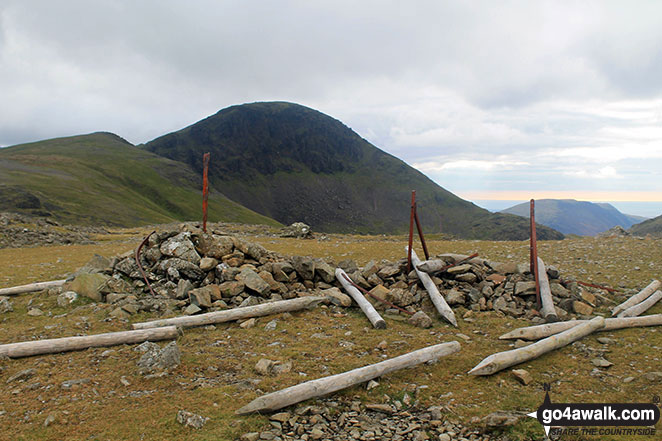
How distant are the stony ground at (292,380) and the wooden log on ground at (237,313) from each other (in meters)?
0.29

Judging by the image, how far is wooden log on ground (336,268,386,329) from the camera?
1052 cm

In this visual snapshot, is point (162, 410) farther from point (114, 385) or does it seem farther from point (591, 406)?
point (591, 406)

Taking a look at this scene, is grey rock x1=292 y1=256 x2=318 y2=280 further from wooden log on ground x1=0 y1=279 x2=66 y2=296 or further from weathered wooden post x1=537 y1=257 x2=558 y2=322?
wooden log on ground x1=0 y1=279 x2=66 y2=296

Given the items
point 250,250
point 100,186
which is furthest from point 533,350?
point 100,186

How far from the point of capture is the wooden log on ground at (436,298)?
10.9 metres

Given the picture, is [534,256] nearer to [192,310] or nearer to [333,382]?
[333,382]

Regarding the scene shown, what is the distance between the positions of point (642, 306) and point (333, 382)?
35.2ft

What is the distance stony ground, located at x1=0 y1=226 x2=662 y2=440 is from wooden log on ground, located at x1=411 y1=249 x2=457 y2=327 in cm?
33

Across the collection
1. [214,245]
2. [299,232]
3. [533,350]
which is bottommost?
[533,350]

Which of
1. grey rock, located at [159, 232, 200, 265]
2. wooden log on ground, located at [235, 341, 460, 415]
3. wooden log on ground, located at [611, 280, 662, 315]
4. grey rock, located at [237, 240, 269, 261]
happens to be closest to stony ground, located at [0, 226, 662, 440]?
wooden log on ground, located at [235, 341, 460, 415]

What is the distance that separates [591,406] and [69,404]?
9.29 metres

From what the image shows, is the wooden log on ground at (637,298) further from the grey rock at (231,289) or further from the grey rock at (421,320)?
the grey rock at (231,289)

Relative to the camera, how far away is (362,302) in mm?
12000

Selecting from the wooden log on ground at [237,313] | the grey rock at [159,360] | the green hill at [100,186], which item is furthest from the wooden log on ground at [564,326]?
the green hill at [100,186]
